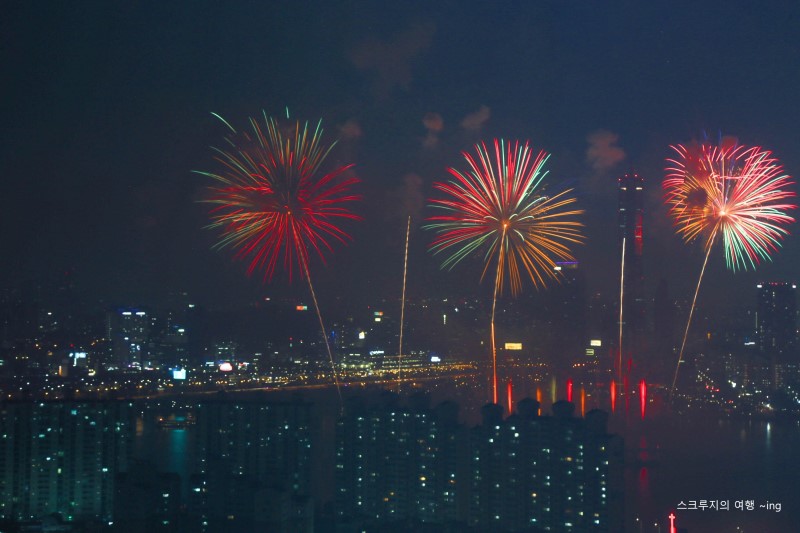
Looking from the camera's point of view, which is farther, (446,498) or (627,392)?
(627,392)

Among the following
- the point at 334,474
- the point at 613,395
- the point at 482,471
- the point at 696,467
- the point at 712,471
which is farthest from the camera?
the point at 613,395

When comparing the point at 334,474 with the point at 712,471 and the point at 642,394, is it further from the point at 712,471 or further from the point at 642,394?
the point at 642,394

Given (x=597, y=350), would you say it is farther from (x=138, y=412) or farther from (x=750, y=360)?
(x=138, y=412)

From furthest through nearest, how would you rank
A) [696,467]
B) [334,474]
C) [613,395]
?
[613,395] < [696,467] < [334,474]

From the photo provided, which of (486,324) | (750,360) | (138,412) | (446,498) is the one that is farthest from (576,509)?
(750,360)

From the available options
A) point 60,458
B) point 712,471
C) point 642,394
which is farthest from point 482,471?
point 642,394
